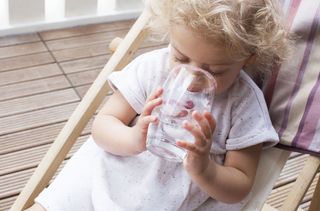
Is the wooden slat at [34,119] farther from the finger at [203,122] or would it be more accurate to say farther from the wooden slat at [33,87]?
the finger at [203,122]

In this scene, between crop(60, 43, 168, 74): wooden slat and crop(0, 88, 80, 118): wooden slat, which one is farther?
crop(60, 43, 168, 74): wooden slat

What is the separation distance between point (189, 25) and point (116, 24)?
59.9 inches

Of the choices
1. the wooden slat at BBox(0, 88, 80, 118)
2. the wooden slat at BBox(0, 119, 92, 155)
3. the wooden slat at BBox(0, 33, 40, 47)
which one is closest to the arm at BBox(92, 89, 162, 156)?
the wooden slat at BBox(0, 119, 92, 155)

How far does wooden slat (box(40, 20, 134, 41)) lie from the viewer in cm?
212

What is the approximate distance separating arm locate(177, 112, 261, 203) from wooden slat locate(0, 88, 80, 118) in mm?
942

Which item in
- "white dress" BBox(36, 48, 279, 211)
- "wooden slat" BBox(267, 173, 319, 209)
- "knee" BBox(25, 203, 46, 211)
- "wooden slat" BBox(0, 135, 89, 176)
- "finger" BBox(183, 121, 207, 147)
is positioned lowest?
"wooden slat" BBox(0, 135, 89, 176)

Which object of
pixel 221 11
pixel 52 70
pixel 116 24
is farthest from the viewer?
pixel 116 24

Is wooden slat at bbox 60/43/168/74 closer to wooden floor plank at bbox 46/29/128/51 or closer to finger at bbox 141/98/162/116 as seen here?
wooden floor plank at bbox 46/29/128/51

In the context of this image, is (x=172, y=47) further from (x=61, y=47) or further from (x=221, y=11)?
(x=61, y=47)

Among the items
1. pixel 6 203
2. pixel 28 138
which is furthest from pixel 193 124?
pixel 28 138

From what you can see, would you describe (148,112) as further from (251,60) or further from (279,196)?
(279,196)

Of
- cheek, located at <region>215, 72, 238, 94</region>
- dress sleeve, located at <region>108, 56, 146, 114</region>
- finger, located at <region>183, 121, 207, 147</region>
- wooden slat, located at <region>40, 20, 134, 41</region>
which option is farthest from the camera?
wooden slat, located at <region>40, 20, 134, 41</region>

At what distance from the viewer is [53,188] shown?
38.6 inches

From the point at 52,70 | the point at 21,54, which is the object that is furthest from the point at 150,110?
the point at 21,54
